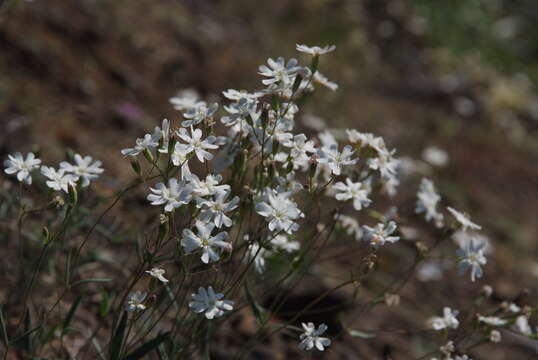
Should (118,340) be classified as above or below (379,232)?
below

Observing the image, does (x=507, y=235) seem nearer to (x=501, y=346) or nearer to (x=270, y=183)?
(x=501, y=346)

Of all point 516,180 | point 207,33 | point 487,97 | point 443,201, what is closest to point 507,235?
point 443,201

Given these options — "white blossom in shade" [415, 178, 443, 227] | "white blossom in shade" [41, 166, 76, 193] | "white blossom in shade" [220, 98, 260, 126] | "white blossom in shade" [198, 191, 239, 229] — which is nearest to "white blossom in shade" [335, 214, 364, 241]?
"white blossom in shade" [415, 178, 443, 227]

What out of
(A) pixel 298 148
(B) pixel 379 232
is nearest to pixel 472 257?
(B) pixel 379 232

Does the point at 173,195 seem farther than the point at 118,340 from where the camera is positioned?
No

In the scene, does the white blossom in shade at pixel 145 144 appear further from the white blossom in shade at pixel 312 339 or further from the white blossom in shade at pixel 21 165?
the white blossom in shade at pixel 312 339

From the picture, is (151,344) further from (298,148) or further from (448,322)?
(448,322)

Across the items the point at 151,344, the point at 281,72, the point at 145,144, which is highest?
the point at 281,72
